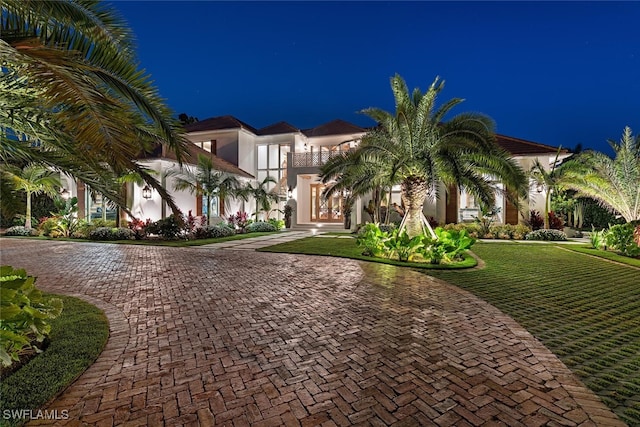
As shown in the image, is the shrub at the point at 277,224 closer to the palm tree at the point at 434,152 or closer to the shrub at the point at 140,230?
the shrub at the point at 140,230

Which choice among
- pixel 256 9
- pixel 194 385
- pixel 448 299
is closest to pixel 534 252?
pixel 448 299

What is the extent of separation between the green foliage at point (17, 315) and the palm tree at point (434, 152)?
858 centimetres

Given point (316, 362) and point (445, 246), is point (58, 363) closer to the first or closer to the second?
point (316, 362)

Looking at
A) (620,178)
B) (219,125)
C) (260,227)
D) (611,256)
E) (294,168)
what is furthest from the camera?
(219,125)

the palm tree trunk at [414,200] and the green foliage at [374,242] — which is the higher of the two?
the palm tree trunk at [414,200]

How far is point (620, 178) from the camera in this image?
13109 mm

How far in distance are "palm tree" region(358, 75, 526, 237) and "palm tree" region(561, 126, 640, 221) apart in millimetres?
6445

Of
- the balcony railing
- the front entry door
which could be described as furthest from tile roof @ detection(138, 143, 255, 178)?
the front entry door

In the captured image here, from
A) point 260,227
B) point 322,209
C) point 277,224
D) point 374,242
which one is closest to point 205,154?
point 260,227

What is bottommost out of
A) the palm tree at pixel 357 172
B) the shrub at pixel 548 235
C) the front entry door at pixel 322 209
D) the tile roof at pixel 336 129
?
the shrub at pixel 548 235

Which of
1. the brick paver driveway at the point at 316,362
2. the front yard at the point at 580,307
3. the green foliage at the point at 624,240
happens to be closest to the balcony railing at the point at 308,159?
the front yard at the point at 580,307

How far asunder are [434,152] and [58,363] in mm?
9826

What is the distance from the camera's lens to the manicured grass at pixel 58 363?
2.68 meters

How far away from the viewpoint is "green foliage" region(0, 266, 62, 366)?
2.72m
